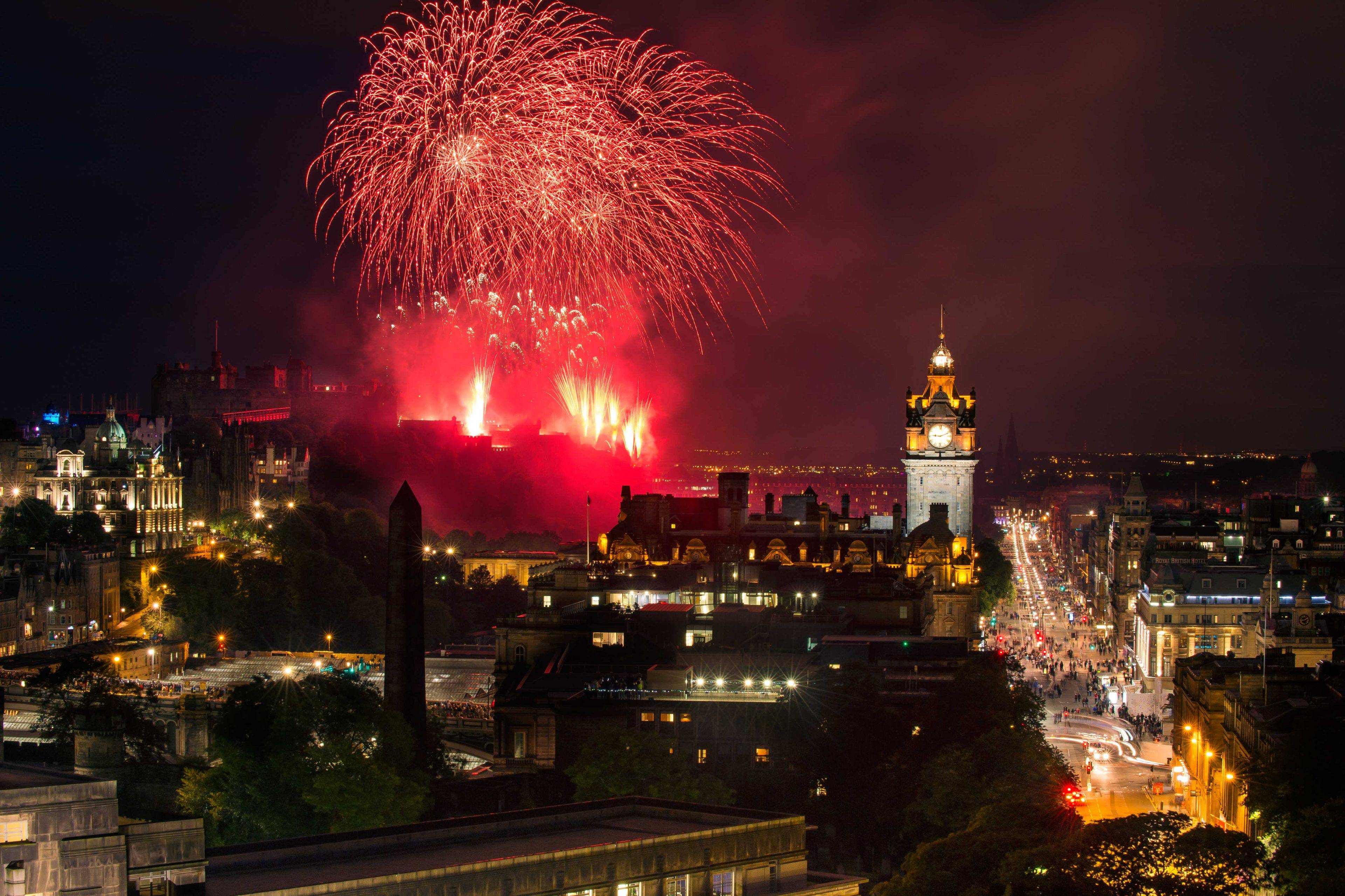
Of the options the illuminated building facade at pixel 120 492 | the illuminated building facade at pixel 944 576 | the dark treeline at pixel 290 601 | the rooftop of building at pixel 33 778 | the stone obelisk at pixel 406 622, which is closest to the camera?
the rooftop of building at pixel 33 778

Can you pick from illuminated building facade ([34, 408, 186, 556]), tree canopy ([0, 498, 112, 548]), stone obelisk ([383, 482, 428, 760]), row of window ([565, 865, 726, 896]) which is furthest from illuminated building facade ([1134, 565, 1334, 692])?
illuminated building facade ([34, 408, 186, 556])

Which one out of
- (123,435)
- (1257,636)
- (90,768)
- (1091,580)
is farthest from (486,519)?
(90,768)

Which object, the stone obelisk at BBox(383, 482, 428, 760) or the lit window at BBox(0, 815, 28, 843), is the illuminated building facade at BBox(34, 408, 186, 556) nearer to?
the stone obelisk at BBox(383, 482, 428, 760)

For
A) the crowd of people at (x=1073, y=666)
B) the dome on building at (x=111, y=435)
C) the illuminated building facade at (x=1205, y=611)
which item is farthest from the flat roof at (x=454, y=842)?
the dome on building at (x=111, y=435)

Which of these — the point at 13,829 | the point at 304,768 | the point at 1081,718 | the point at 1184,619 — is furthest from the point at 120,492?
the point at 13,829

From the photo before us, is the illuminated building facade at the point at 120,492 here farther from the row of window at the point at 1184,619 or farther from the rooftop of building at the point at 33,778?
the rooftop of building at the point at 33,778

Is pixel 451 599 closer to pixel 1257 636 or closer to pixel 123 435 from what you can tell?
pixel 123 435

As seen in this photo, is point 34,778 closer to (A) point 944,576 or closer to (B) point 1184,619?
(A) point 944,576
